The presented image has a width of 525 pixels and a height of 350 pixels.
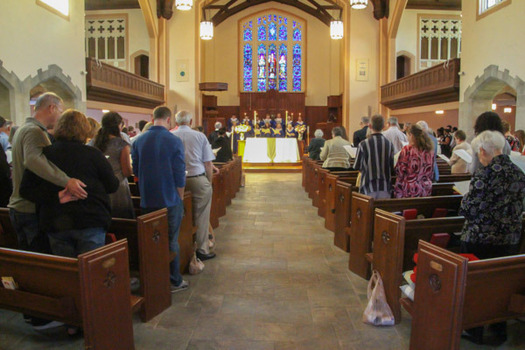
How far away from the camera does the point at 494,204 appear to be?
108 inches

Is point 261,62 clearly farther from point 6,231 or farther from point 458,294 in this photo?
point 458,294

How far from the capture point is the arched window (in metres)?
21.7

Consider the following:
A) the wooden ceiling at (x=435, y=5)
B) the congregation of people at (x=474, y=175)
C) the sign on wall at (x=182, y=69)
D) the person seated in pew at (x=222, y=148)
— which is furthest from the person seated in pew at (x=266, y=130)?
the congregation of people at (x=474, y=175)

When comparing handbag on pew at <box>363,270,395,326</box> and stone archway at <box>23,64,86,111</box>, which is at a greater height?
stone archway at <box>23,64,86,111</box>

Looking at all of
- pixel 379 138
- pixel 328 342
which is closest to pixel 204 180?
pixel 379 138

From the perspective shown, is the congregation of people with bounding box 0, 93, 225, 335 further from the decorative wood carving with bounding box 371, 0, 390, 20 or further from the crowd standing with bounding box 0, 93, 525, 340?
the decorative wood carving with bounding box 371, 0, 390, 20

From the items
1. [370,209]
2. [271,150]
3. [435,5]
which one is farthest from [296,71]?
[370,209]

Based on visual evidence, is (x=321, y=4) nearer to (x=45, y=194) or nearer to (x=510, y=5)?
(x=510, y=5)

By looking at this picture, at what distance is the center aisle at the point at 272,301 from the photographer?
2.95 metres

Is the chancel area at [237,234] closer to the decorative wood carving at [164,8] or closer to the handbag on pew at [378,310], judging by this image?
the handbag on pew at [378,310]

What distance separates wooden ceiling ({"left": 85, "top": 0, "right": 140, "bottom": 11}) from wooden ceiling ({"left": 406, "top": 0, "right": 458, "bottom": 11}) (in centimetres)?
1070

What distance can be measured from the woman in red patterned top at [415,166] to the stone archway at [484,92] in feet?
19.4

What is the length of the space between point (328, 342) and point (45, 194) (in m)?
1.99

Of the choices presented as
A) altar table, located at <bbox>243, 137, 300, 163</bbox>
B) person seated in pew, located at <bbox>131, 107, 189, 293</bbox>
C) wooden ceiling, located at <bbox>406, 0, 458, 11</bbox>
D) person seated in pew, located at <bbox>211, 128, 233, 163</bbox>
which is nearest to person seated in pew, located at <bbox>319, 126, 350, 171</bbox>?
person seated in pew, located at <bbox>211, 128, 233, 163</bbox>
